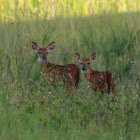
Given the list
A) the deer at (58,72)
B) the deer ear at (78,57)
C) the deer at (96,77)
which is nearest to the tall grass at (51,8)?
the deer at (58,72)

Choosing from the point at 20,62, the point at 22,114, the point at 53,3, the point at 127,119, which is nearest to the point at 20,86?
the point at 20,62

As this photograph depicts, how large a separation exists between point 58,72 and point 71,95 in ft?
3.69

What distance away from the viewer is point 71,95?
16.0ft

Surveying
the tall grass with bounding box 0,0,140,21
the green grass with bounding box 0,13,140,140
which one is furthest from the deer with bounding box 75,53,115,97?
the tall grass with bounding box 0,0,140,21

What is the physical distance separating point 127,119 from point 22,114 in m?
1.21

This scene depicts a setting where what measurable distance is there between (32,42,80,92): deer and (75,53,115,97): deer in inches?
7.0

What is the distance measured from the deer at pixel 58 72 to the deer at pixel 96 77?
0.18 metres

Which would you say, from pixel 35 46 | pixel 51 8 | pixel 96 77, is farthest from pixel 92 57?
pixel 51 8

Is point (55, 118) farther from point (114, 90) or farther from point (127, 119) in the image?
point (114, 90)

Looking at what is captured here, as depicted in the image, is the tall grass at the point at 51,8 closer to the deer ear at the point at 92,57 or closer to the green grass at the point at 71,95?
the green grass at the point at 71,95

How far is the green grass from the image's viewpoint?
3.87 m

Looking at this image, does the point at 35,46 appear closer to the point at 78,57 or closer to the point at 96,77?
the point at 78,57

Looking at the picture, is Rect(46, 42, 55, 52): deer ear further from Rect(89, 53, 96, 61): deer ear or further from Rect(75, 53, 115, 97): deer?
Rect(89, 53, 96, 61): deer ear

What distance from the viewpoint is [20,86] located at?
4.96 m
